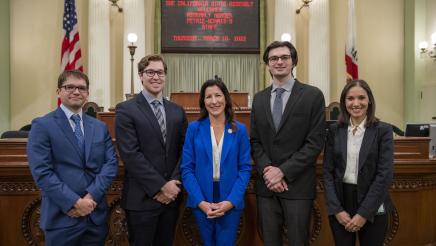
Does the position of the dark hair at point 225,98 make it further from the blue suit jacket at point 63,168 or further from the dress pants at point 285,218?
the blue suit jacket at point 63,168

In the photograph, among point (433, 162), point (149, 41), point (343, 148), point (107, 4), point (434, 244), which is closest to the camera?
point (343, 148)

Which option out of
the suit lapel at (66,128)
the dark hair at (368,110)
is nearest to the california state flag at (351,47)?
the dark hair at (368,110)

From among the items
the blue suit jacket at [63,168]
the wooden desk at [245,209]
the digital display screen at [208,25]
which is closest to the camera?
the blue suit jacket at [63,168]

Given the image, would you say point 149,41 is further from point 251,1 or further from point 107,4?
point 251,1

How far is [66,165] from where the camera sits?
249cm

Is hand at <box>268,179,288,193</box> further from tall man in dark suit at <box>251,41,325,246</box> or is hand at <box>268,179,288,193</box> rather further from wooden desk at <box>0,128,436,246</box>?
wooden desk at <box>0,128,436,246</box>

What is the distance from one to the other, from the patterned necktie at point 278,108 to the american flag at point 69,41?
653cm

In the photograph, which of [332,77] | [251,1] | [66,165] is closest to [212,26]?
[251,1]

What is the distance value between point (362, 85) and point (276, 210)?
1030 millimetres

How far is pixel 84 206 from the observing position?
2426 millimetres

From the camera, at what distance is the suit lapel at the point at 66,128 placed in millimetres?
2516

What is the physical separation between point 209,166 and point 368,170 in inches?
41.4

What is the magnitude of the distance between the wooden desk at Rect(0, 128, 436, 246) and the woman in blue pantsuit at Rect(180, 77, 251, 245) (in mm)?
813

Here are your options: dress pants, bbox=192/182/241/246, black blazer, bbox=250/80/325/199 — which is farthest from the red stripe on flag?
dress pants, bbox=192/182/241/246
